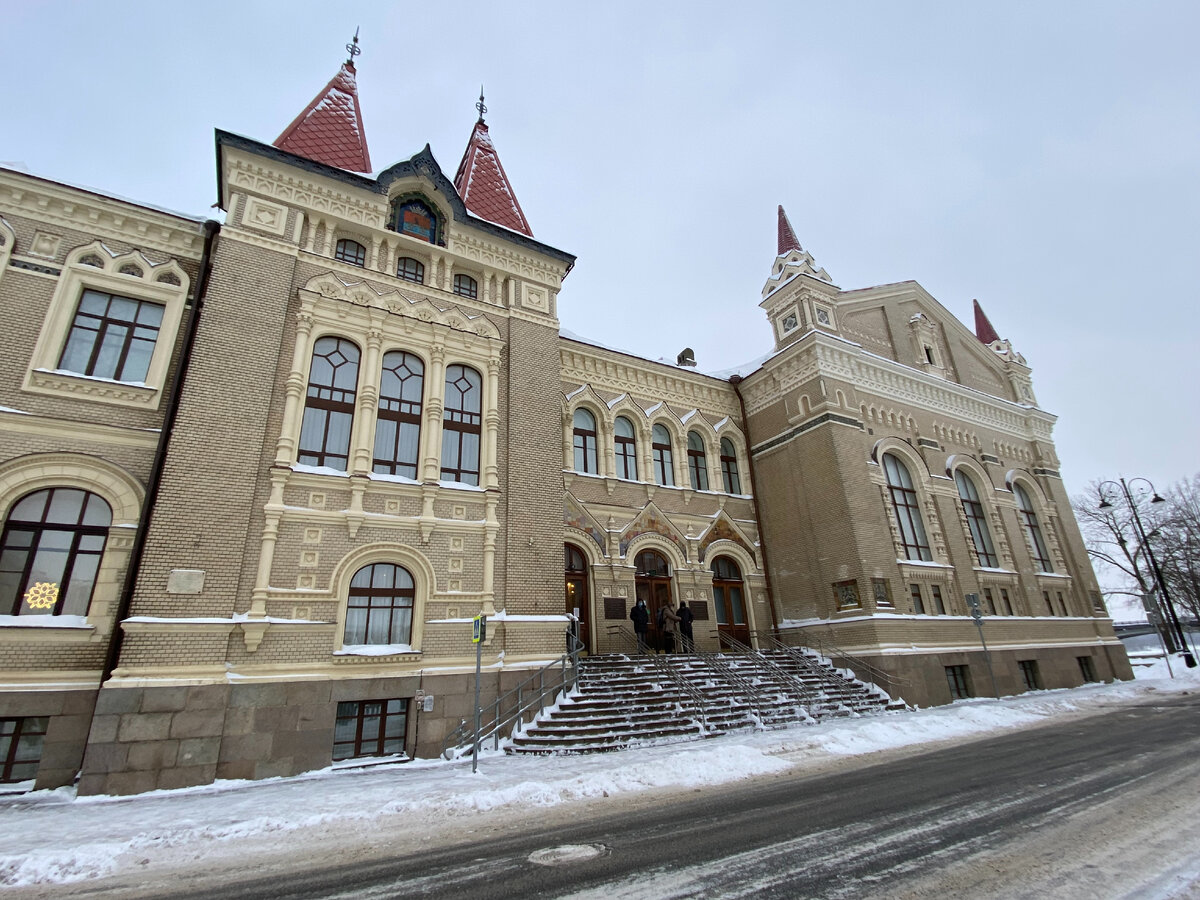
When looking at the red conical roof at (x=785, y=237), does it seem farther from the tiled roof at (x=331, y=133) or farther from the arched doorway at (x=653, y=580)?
the tiled roof at (x=331, y=133)

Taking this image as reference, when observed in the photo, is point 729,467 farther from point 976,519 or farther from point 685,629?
point 976,519

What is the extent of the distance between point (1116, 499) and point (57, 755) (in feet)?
158

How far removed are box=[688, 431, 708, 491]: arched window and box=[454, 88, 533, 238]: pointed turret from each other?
8528 millimetres

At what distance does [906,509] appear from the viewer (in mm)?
19391

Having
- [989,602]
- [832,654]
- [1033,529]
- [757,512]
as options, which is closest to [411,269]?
[757,512]

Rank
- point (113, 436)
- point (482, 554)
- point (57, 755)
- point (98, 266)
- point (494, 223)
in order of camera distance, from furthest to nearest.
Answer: point (494, 223) → point (482, 554) → point (98, 266) → point (113, 436) → point (57, 755)

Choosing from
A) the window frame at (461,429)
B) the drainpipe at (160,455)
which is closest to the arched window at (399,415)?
the window frame at (461,429)

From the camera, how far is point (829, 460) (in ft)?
59.5

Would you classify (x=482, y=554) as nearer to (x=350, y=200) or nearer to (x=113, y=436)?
(x=113, y=436)

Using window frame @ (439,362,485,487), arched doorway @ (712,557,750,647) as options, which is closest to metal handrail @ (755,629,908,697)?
arched doorway @ (712,557,750,647)

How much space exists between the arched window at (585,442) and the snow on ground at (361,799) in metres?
8.54

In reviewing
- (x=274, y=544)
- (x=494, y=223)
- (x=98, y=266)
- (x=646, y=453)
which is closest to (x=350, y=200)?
(x=494, y=223)

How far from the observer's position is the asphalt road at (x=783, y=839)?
457cm

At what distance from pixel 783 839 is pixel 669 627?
34.0 ft
